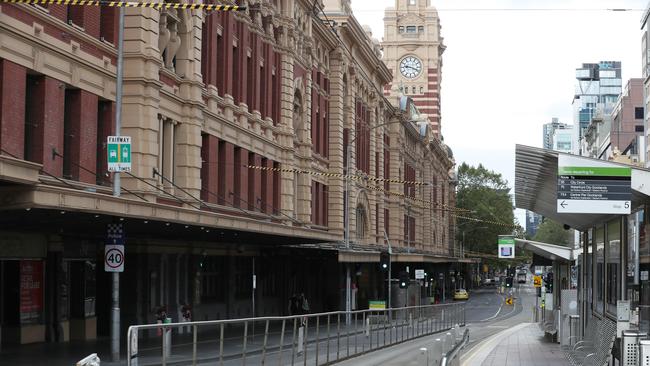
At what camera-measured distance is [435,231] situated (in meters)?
A: 117

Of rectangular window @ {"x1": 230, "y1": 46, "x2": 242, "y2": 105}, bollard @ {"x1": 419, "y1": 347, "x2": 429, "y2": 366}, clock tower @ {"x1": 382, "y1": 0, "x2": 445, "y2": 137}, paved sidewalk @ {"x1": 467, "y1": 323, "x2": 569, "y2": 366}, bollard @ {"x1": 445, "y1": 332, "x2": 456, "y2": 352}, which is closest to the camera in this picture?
bollard @ {"x1": 419, "y1": 347, "x2": 429, "y2": 366}

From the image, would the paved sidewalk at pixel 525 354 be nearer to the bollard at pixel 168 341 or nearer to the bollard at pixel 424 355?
the bollard at pixel 424 355

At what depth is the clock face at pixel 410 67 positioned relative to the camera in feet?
527

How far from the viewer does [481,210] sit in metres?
145

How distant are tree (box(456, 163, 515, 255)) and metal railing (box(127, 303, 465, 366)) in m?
113

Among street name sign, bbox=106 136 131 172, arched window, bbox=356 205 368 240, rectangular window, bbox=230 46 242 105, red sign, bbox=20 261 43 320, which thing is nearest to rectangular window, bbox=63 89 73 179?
red sign, bbox=20 261 43 320

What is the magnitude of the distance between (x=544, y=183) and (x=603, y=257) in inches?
91.8

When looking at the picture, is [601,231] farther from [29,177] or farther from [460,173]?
[460,173]

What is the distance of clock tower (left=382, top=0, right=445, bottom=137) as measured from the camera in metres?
159

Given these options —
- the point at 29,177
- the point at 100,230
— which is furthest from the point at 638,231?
the point at 100,230

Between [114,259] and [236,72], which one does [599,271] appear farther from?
[236,72]

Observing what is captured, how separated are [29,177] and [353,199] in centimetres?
4858

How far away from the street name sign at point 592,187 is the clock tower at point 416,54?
138504 millimetres

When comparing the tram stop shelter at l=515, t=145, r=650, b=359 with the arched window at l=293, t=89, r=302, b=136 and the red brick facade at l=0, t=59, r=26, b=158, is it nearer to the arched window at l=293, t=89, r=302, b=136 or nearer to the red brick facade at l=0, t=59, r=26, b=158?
the red brick facade at l=0, t=59, r=26, b=158
